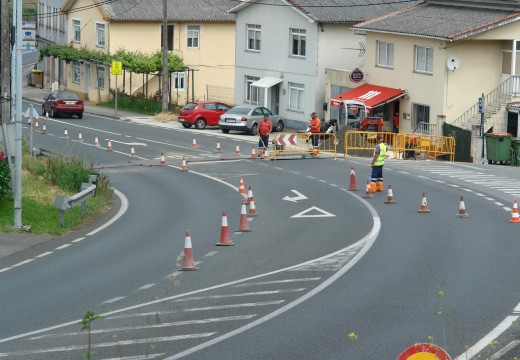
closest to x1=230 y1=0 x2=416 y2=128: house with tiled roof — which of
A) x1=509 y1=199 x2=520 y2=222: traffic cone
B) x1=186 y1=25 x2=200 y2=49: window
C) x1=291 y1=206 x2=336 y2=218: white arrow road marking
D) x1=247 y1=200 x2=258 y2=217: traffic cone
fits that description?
x1=186 y1=25 x2=200 y2=49: window

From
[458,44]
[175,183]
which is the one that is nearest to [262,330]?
A: [175,183]

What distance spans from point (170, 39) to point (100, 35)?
4.55m

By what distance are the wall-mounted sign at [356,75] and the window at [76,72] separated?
85.4ft

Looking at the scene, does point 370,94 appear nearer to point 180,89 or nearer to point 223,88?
point 223,88

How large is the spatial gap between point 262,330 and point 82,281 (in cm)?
517

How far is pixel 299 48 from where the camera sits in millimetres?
60500

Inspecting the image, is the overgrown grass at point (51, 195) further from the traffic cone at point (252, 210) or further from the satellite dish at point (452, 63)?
the satellite dish at point (452, 63)

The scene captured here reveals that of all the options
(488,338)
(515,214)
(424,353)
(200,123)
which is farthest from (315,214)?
(200,123)

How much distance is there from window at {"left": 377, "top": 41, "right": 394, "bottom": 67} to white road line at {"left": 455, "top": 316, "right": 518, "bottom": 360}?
133 feet

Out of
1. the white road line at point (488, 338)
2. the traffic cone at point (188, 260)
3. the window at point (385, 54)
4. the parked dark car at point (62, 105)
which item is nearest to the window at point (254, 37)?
the window at point (385, 54)

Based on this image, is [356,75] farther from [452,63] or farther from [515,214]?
[515,214]

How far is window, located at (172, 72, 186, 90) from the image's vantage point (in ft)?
236

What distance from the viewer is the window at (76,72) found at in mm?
76531

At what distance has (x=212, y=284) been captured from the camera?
61.1 feet
